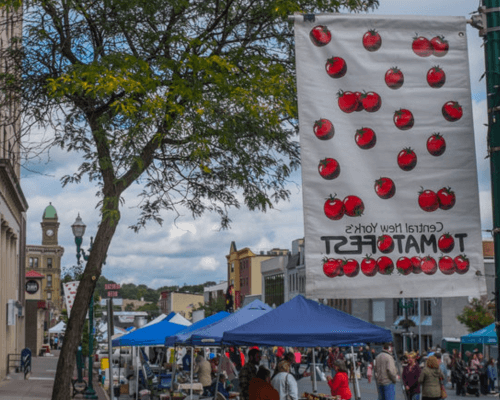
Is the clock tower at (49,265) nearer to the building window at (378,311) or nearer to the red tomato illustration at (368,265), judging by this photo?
the building window at (378,311)

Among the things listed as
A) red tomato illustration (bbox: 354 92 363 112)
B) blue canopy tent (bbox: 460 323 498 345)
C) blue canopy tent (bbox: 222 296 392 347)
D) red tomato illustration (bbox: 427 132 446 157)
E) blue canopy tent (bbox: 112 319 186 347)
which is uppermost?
red tomato illustration (bbox: 354 92 363 112)

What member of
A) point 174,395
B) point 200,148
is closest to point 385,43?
point 200,148

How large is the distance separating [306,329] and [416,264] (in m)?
7.72

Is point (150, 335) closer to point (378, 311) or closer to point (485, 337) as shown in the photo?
point (485, 337)

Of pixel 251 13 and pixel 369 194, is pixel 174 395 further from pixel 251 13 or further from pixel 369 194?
pixel 369 194

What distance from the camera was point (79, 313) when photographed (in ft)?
50.4

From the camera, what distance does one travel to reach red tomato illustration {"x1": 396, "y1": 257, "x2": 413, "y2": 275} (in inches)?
205

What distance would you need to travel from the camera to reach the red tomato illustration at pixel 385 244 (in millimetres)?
5199

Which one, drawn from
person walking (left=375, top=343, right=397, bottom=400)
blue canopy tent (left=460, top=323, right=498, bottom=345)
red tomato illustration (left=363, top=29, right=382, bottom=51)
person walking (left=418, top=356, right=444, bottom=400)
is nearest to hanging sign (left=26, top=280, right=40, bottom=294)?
blue canopy tent (left=460, top=323, right=498, bottom=345)

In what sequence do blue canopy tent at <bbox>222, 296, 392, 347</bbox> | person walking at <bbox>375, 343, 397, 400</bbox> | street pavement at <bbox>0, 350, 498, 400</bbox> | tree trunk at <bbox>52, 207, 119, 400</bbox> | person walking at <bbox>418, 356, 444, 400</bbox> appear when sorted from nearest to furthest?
blue canopy tent at <bbox>222, 296, 392, 347</bbox> → tree trunk at <bbox>52, 207, 119, 400</bbox> → person walking at <bbox>418, 356, 444, 400</bbox> → person walking at <bbox>375, 343, 397, 400</bbox> → street pavement at <bbox>0, 350, 498, 400</bbox>

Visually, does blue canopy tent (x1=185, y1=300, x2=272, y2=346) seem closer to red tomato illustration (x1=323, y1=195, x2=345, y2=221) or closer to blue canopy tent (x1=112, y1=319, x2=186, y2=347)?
blue canopy tent (x1=112, y1=319, x2=186, y2=347)

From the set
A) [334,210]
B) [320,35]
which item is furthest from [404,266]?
[320,35]

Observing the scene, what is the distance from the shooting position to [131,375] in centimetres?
2759

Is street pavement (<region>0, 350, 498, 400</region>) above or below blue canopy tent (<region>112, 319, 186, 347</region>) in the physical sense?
below
